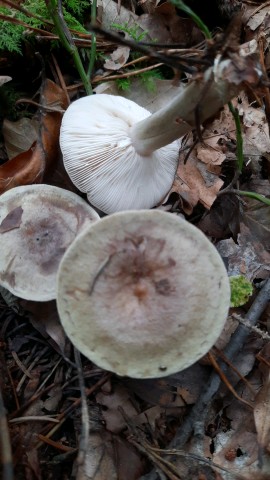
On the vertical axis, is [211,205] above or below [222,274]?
below

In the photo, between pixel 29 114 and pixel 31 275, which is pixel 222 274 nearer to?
pixel 31 275

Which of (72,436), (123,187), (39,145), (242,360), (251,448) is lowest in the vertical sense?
(251,448)

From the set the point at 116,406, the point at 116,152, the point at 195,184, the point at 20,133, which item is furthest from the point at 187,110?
the point at 116,406

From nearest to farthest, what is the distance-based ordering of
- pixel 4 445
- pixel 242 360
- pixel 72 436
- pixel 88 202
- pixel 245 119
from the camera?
1. pixel 4 445
2. pixel 72 436
3. pixel 242 360
4. pixel 88 202
5. pixel 245 119

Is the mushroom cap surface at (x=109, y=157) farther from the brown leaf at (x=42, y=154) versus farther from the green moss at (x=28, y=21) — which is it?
the green moss at (x=28, y=21)

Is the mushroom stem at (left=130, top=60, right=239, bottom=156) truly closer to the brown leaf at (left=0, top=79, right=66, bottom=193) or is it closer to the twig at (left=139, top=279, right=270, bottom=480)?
the brown leaf at (left=0, top=79, right=66, bottom=193)

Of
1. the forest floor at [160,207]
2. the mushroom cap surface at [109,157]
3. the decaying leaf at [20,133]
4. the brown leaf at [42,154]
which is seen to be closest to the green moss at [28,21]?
the forest floor at [160,207]

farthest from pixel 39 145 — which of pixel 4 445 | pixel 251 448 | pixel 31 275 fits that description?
pixel 251 448

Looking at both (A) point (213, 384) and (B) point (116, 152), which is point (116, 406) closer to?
(A) point (213, 384)
